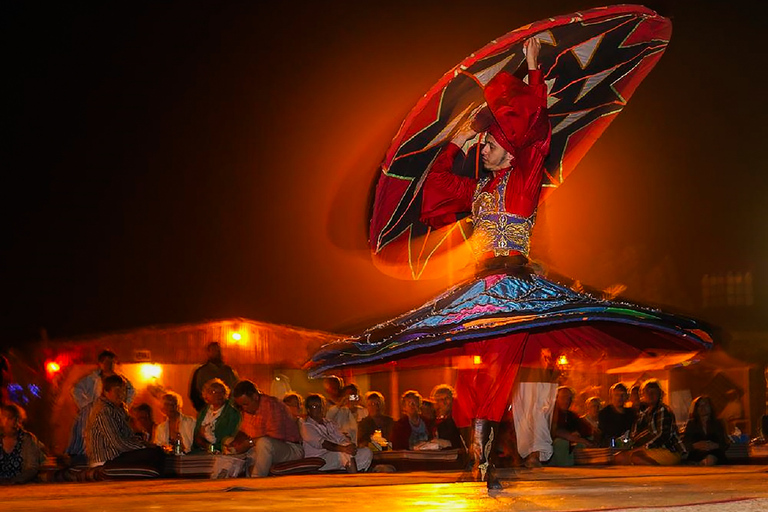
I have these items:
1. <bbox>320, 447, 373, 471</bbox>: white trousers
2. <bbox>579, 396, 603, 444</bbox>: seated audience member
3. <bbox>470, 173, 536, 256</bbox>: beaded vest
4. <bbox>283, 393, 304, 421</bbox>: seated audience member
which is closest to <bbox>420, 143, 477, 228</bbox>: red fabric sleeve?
<bbox>470, 173, 536, 256</bbox>: beaded vest

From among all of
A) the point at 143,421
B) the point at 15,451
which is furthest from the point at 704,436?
the point at 15,451

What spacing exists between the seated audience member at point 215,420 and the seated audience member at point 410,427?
4.94 ft

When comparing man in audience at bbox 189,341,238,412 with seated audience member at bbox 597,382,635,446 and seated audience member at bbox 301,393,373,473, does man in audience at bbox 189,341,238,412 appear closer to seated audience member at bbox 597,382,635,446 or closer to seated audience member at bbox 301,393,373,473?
seated audience member at bbox 301,393,373,473

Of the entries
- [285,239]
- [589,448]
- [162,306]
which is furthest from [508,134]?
[162,306]

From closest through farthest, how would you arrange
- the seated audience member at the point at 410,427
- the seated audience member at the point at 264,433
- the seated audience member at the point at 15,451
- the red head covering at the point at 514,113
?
the red head covering at the point at 514,113 → the seated audience member at the point at 15,451 → the seated audience member at the point at 264,433 → the seated audience member at the point at 410,427

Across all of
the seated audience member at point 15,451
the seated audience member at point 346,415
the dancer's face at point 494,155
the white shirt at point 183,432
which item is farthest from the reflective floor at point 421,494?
the dancer's face at point 494,155

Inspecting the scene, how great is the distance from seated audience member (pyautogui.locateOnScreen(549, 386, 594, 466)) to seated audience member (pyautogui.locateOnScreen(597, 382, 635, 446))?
0.34 m

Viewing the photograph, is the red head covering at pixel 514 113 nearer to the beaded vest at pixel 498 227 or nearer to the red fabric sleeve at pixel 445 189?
the beaded vest at pixel 498 227

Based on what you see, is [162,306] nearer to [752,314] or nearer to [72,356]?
[72,356]

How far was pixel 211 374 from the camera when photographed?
812cm

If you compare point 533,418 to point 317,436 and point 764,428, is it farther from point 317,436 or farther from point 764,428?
point 764,428

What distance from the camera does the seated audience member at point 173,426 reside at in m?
7.75

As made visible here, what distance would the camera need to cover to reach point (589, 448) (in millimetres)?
7867

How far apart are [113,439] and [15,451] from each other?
2.22 feet
